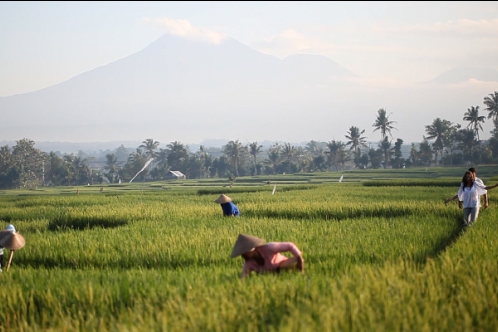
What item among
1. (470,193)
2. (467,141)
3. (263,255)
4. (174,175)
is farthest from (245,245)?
(174,175)

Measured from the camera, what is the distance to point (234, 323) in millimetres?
4207

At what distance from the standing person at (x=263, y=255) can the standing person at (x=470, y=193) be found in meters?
5.53

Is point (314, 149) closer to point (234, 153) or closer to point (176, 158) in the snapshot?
point (234, 153)

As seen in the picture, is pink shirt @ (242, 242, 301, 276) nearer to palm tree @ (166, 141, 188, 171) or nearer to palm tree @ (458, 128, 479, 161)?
palm tree @ (458, 128, 479, 161)

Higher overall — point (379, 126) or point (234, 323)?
point (379, 126)

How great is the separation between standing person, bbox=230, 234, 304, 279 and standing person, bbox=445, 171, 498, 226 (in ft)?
18.2

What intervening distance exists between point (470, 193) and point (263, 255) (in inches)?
238

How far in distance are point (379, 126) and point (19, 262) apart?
3323 inches

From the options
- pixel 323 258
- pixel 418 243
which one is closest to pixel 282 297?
pixel 323 258

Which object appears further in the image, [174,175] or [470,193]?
[174,175]

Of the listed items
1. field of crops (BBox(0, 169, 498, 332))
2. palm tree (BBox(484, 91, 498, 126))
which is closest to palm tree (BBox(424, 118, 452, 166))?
palm tree (BBox(484, 91, 498, 126))

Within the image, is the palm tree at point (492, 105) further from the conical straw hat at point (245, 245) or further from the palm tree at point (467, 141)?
the conical straw hat at point (245, 245)

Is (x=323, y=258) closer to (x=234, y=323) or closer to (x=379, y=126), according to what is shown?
(x=234, y=323)

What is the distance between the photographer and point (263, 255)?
567cm
